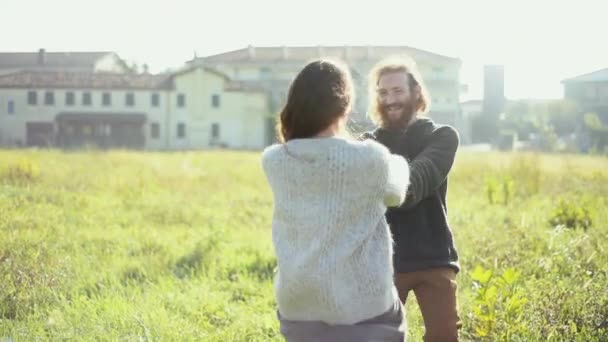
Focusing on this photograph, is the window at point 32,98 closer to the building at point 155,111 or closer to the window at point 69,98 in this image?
the building at point 155,111

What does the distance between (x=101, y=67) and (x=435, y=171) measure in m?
42.9

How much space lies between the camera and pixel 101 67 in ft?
143

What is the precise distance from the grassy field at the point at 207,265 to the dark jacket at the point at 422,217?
1.04 metres

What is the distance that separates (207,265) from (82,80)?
32598 mm

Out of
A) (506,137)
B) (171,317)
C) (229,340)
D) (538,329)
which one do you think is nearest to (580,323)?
(538,329)

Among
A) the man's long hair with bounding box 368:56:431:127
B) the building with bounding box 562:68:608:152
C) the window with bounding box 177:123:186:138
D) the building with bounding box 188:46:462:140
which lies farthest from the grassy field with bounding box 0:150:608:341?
the building with bounding box 188:46:462:140

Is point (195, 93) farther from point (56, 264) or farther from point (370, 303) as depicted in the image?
point (370, 303)

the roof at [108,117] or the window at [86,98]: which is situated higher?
the window at [86,98]

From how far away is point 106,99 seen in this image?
43531 millimetres

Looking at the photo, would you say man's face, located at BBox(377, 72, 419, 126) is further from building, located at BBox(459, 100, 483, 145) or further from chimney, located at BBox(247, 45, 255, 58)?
chimney, located at BBox(247, 45, 255, 58)

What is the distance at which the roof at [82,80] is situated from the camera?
921 inches

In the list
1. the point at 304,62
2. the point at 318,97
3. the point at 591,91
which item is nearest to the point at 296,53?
the point at 304,62

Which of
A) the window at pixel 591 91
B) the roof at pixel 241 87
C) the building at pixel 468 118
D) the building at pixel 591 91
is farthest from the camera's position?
the building at pixel 468 118

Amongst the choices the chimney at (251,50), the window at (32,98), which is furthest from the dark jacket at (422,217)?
the chimney at (251,50)
